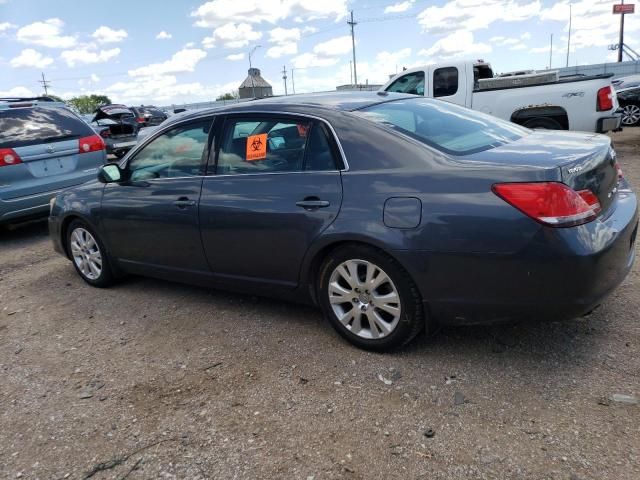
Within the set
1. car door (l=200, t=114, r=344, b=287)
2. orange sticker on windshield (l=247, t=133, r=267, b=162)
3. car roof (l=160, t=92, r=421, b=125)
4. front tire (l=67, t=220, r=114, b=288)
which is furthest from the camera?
front tire (l=67, t=220, r=114, b=288)

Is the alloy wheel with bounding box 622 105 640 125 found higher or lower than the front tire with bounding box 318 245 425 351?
higher

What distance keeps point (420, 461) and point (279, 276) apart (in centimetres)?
158

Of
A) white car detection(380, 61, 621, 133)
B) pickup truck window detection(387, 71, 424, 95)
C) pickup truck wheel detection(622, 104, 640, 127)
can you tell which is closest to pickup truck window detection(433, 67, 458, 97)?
white car detection(380, 61, 621, 133)

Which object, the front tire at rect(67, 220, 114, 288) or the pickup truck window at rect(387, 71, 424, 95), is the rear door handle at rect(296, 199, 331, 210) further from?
the pickup truck window at rect(387, 71, 424, 95)

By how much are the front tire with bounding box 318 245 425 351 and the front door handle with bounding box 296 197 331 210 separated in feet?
0.94

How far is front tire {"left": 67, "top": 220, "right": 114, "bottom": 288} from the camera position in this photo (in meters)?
4.84

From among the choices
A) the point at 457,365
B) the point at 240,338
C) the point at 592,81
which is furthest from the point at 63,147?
the point at 592,81

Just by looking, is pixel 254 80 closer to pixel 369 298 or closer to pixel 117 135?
pixel 117 135

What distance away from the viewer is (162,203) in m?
4.10

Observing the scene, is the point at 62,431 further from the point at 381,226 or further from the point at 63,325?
the point at 381,226

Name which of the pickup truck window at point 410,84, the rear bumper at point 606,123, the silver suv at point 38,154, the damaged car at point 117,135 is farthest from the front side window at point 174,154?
the damaged car at point 117,135

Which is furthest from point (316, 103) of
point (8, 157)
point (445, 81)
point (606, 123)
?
point (445, 81)

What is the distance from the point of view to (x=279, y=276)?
3570 mm

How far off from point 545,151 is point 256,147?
5.97 feet
